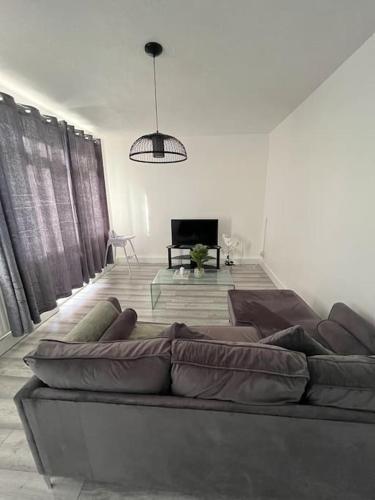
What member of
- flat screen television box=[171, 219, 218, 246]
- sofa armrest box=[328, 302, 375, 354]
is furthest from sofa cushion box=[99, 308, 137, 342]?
flat screen television box=[171, 219, 218, 246]

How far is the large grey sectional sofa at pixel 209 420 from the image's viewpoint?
0.81 metres

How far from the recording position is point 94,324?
1.38m

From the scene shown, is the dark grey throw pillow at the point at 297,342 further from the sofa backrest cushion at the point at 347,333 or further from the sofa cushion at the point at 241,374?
the sofa backrest cushion at the point at 347,333

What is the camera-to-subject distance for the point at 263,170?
423 cm

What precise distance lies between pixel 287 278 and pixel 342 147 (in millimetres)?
1797

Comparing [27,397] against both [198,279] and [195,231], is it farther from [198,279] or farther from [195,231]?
[195,231]

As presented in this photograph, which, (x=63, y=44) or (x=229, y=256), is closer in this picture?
(x=63, y=44)

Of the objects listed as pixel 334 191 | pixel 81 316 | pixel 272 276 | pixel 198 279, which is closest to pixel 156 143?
pixel 334 191

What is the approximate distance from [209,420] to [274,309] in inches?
→ 51.4

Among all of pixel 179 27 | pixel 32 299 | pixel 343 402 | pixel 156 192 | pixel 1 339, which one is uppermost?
pixel 179 27

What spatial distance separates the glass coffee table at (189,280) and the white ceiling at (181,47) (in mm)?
2170

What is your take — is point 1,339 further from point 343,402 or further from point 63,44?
point 343,402

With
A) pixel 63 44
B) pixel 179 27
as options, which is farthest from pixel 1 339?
pixel 179 27

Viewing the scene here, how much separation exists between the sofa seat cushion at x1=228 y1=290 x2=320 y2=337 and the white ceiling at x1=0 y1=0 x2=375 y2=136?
2.03 metres
